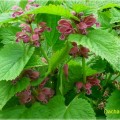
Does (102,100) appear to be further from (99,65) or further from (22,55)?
(22,55)

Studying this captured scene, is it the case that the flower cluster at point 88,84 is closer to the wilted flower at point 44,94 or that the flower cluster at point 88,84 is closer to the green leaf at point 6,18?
the wilted flower at point 44,94

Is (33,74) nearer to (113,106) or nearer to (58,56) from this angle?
(58,56)

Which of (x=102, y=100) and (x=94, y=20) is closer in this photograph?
(x=94, y=20)

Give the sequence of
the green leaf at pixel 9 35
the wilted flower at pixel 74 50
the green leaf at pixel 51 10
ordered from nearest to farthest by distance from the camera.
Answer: the green leaf at pixel 51 10, the wilted flower at pixel 74 50, the green leaf at pixel 9 35

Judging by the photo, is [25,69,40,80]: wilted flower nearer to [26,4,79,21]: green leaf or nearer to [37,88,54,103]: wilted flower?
[37,88,54,103]: wilted flower

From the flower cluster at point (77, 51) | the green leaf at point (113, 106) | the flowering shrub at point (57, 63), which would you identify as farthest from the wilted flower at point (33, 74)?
the green leaf at point (113, 106)

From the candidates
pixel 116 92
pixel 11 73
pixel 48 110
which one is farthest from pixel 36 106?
pixel 116 92

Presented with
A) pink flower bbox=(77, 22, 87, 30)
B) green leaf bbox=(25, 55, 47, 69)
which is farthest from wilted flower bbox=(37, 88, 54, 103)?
pink flower bbox=(77, 22, 87, 30)
